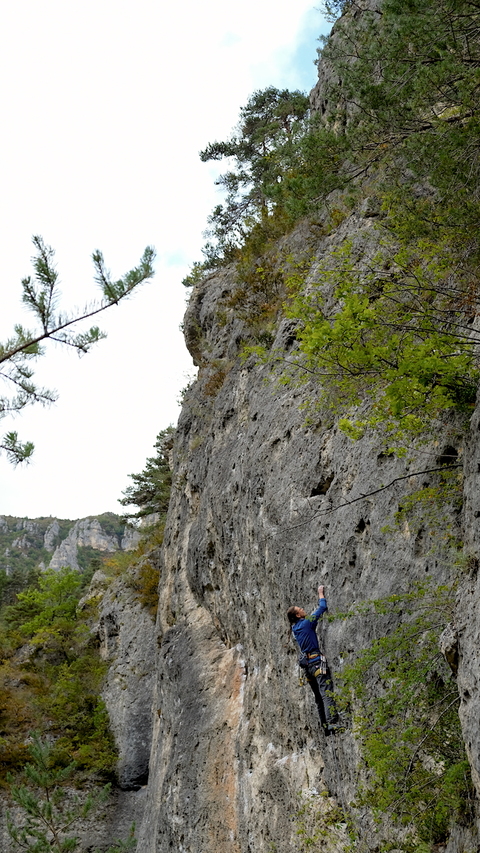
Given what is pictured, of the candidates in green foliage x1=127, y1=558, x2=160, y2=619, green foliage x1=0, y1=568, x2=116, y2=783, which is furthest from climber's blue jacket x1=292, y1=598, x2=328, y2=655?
green foliage x1=127, y1=558, x2=160, y2=619

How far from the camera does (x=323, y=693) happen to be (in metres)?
7.05

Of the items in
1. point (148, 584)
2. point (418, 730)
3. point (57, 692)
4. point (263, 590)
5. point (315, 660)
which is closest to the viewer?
point (418, 730)

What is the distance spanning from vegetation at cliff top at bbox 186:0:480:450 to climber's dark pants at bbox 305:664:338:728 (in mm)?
2987

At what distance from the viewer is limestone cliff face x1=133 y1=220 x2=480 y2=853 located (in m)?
6.41

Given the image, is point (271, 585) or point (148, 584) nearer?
point (271, 585)

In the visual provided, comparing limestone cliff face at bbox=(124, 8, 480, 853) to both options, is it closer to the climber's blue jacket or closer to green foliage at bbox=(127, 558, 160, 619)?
the climber's blue jacket

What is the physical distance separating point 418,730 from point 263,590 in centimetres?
495

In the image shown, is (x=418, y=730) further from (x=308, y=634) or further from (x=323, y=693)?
(x=308, y=634)

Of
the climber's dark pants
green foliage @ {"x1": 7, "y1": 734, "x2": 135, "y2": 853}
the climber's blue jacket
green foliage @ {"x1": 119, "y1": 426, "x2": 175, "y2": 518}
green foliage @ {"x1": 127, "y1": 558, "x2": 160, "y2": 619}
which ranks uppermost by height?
green foliage @ {"x1": 119, "y1": 426, "x2": 175, "y2": 518}

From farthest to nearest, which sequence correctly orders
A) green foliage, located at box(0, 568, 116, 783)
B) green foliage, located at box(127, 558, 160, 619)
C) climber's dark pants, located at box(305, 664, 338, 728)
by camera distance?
green foliage, located at box(127, 558, 160, 619) < green foliage, located at box(0, 568, 116, 783) < climber's dark pants, located at box(305, 664, 338, 728)

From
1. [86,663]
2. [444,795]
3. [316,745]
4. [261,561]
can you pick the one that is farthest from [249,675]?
[86,663]

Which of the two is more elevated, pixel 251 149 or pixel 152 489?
pixel 251 149

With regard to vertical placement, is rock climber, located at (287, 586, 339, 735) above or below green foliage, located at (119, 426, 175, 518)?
below

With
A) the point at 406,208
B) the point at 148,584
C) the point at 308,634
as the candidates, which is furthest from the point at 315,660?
the point at 148,584
